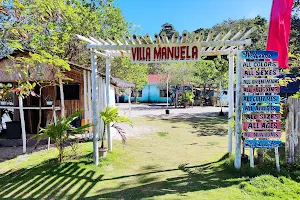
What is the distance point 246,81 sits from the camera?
205 inches

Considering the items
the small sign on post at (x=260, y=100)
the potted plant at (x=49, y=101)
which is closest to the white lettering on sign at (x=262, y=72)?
the small sign on post at (x=260, y=100)

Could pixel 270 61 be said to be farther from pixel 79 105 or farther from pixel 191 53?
pixel 79 105

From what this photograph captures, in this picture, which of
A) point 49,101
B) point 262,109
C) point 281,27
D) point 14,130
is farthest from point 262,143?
point 14,130

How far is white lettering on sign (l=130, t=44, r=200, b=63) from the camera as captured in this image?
5344 mm

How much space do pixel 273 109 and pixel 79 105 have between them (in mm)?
7587

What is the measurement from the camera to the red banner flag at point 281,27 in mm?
5414

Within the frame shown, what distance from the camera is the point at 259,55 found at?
5133mm

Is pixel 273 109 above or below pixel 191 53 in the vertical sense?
below

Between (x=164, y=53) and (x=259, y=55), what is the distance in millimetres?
2137

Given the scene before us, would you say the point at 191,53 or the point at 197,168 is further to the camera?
the point at 197,168

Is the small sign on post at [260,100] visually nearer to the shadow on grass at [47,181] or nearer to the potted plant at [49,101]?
the shadow on grass at [47,181]

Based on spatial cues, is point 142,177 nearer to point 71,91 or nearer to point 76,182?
point 76,182

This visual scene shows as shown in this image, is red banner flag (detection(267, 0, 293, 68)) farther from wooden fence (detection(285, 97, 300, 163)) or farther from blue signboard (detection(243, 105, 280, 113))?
blue signboard (detection(243, 105, 280, 113))

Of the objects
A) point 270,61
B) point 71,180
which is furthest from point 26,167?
point 270,61
